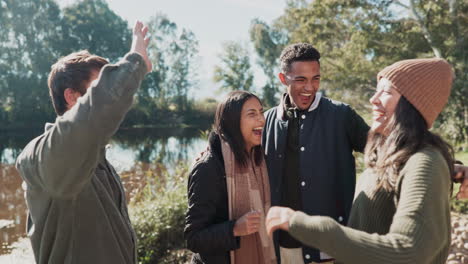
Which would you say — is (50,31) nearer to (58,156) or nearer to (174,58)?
(174,58)

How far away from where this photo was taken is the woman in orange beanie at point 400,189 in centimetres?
121

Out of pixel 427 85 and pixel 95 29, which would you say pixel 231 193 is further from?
pixel 95 29

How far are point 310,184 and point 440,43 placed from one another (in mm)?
12634

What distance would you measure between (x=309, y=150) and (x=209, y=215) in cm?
90

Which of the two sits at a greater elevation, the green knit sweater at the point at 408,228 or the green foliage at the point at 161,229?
the green knit sweater at the point at 408,228

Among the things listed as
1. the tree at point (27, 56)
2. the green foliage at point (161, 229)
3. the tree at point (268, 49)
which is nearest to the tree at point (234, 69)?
the tree at point (268, 49)

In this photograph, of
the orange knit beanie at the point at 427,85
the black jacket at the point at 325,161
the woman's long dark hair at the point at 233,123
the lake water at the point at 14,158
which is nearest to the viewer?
the orange knit beanie at the point at 427,85

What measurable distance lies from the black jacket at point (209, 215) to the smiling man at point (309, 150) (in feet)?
1.96

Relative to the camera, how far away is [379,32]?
1421 cm

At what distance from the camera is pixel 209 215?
2162 millimetres

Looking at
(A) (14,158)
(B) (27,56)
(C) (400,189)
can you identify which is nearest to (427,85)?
(C) (400,189)

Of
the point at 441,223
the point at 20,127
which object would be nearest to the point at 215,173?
the point at 441,223

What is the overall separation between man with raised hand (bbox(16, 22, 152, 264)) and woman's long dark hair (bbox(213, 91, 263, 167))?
0.74m

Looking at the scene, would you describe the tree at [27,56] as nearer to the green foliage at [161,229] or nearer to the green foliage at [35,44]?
the green foliage at [35,44]
